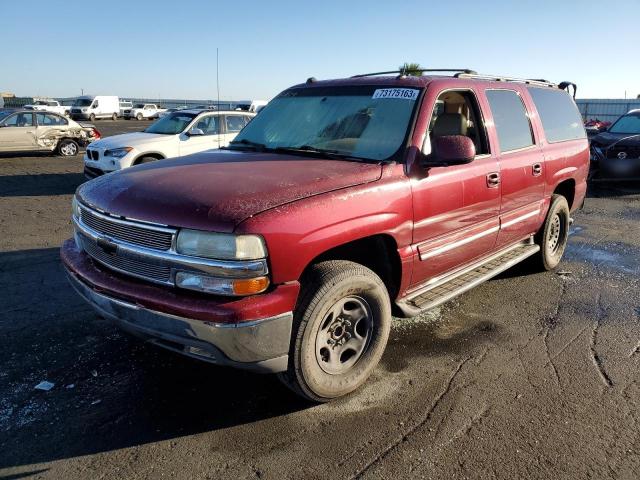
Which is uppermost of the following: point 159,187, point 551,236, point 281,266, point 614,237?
point 159,187

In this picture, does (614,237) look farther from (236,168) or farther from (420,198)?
(236,168)

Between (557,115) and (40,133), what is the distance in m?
15.0

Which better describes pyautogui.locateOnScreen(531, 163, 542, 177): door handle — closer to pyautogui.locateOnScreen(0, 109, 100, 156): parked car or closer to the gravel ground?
the gravel ground

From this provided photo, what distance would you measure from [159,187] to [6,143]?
1473 centimetres

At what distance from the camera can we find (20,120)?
50.6 ft

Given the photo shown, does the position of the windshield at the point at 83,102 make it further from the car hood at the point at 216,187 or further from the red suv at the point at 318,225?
the car hood at the point at 216,187

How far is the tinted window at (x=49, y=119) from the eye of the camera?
15.8 metres

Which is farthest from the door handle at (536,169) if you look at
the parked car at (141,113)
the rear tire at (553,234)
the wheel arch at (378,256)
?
the parked car at (141,113)

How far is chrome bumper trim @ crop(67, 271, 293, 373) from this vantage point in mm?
2598

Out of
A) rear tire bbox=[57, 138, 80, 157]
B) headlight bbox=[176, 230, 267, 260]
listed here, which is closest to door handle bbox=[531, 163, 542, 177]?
headlight bbox=[176, 230, 267, 260]

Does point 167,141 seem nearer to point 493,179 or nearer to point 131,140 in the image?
point 131,140

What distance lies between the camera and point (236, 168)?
342 centimetres

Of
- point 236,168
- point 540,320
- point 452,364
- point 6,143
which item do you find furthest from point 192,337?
point 6,143

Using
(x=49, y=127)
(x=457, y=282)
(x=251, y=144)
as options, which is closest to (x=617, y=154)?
(x=457, y=282)
